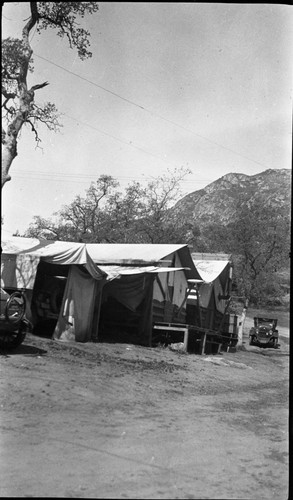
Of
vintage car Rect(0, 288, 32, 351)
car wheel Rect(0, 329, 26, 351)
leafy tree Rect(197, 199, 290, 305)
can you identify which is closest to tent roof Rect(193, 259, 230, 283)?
leafy tree Rect(197, 199, 290, 305)

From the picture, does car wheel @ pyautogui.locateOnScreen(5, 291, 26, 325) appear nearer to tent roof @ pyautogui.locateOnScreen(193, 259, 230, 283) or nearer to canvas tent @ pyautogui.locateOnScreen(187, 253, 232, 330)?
canvas tent @ pyautogui.locateOnScreen(187, 253, 232, 330)

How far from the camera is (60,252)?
32.7ft

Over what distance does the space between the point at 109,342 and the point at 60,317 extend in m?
1.91

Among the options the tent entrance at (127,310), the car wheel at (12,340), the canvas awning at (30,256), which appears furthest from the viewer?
the tent entrance at (127,310)

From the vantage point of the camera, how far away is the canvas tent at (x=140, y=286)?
1200 cm

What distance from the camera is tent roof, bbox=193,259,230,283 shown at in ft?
63.9

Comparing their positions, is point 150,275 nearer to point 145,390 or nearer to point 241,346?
point 145,390

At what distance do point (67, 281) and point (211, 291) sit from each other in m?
11.0

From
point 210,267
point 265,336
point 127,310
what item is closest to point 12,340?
point 127,310

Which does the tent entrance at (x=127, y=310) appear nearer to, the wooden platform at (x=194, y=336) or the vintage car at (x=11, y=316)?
the wooden platform at (x=194, y=336)

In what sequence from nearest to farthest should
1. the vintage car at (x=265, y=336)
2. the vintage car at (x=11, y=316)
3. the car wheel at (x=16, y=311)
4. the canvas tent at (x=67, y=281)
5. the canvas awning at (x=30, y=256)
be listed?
1. the canvas awning at (x=30, y=256)
2. the vintage car at (x=11, y=316)
3. the car wheel at (x=16, y=311)
4. the canvas tent at (x=67, y=281)
5. the vintage car at (x=265, y=336)

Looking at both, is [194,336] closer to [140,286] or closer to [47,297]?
[140,286]

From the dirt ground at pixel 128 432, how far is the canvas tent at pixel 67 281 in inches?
49.8

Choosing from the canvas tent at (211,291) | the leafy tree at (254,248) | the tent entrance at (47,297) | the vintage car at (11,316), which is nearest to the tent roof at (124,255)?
the tent entrance at (47,297)
